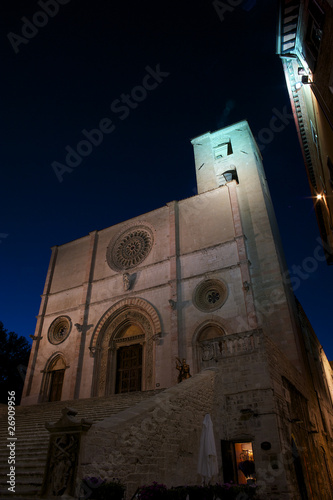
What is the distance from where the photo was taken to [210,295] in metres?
16.2

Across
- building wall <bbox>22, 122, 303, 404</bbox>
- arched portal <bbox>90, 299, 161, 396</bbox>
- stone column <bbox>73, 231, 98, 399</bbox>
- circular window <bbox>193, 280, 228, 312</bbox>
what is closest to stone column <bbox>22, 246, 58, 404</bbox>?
building wall <bbox>22, 122, 303, 404</bbox>

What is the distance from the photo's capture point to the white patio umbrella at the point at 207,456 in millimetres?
6516

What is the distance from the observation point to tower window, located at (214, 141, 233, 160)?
72.8ft

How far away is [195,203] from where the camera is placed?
760 inches

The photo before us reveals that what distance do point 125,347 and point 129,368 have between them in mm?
1166

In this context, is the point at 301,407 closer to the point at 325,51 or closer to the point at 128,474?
the point at 128,474

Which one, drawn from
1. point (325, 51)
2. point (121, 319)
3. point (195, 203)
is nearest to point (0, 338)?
point (121, 319)

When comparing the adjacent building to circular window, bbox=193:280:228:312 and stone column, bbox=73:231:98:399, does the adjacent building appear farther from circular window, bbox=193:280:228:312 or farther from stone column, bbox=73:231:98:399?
stone column, bbox=73:231:98:399

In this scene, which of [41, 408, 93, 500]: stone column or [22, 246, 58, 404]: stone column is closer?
[41, 408, 93, 500]: stone column

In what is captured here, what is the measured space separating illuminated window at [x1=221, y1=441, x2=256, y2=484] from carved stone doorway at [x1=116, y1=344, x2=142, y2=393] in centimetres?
816

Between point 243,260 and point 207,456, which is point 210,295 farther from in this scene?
point 207,456

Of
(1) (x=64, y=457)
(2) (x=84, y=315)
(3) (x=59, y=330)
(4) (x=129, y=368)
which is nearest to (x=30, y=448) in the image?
(1) (x=64, y=457)

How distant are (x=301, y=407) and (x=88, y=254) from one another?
15.6 m

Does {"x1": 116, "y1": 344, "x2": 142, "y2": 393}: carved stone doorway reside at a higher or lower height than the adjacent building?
lower
